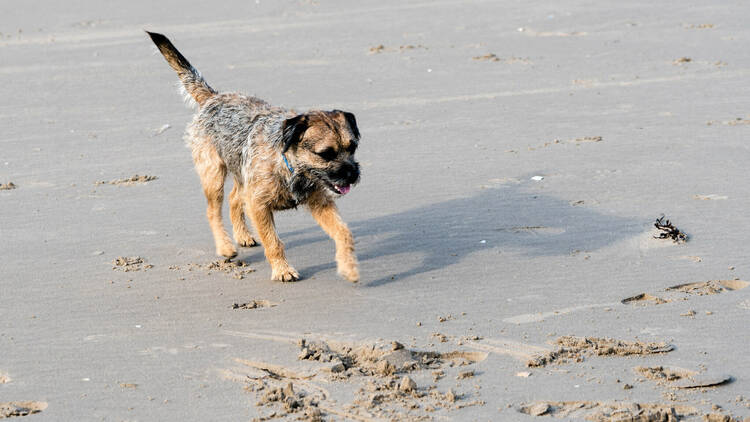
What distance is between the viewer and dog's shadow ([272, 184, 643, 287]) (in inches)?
284

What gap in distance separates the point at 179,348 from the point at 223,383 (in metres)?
0.63

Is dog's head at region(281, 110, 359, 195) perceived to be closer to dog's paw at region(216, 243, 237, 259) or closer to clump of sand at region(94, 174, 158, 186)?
dog's paw at region(216, 243, 237, 259)

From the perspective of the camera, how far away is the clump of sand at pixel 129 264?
7078mm

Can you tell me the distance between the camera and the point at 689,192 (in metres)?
8.24

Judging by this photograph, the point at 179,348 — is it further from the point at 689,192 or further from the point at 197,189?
the point at 689,192

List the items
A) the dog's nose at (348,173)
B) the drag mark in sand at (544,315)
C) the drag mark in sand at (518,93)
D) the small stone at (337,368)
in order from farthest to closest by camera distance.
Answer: the drag mark in sand at (518,93) → the dog's nose at (348,173) → the drag mark in sand at (544,315) → the small stone at (337,368)

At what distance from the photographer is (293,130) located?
6.55 meters

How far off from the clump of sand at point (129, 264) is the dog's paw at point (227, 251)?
1.78 feet

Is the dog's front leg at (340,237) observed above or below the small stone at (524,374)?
above

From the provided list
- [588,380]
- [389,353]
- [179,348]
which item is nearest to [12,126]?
[179,348]

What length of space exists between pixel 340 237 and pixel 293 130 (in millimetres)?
783

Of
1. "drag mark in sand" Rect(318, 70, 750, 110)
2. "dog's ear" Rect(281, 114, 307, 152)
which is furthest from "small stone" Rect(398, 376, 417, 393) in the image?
"drag mark in sand" Rect(318, 70, 750, 110)

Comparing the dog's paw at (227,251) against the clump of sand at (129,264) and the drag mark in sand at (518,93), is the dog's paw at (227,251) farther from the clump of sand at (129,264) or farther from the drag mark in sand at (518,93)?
the drag mark in sand at (518,93)

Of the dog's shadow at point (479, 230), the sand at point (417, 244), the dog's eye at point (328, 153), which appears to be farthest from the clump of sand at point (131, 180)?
the dog's eye at point (328, 153)
